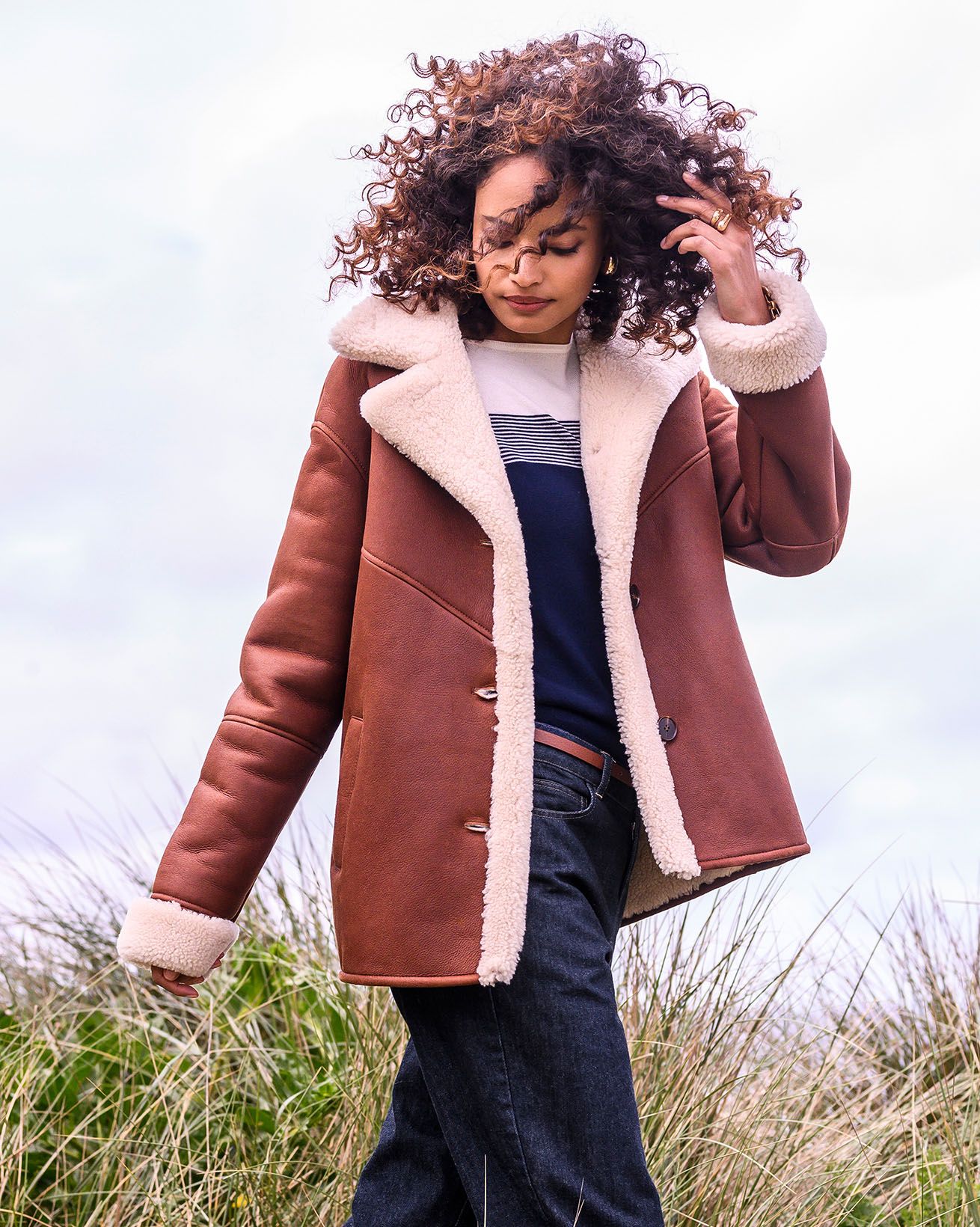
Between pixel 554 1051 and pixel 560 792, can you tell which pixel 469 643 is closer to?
pixel 560 792

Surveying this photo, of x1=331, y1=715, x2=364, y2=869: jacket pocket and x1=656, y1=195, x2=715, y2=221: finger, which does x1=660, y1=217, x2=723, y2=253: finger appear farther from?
x1=331, y1=715, x2=364, y2=869: jacket pocket

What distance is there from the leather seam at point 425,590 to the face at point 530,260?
1.44 ft

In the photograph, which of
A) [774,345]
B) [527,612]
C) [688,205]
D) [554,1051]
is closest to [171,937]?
[554,1051]

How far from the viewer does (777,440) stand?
227 cm

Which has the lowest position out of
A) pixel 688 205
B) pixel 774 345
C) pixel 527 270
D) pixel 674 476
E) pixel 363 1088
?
pixel 363 1088

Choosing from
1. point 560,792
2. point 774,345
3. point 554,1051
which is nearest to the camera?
point 554,1051

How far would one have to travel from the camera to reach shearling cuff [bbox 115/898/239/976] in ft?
7.54

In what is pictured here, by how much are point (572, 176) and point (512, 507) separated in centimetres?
56

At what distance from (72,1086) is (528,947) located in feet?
8.17

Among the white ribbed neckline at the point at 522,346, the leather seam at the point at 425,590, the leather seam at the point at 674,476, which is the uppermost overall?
the white ribbed neckline at the point at 522,346

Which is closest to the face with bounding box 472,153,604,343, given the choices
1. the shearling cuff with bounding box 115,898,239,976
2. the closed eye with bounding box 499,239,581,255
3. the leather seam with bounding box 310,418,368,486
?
the closed eye with bounding box 499,239,581,255

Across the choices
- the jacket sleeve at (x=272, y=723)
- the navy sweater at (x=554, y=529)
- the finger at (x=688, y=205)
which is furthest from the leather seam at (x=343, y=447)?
the finger at (x=688, y=205)

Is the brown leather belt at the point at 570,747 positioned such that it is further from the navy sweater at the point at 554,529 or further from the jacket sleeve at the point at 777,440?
the jacket sleeve at the point at 777,440

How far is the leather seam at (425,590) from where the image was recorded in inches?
84.1
